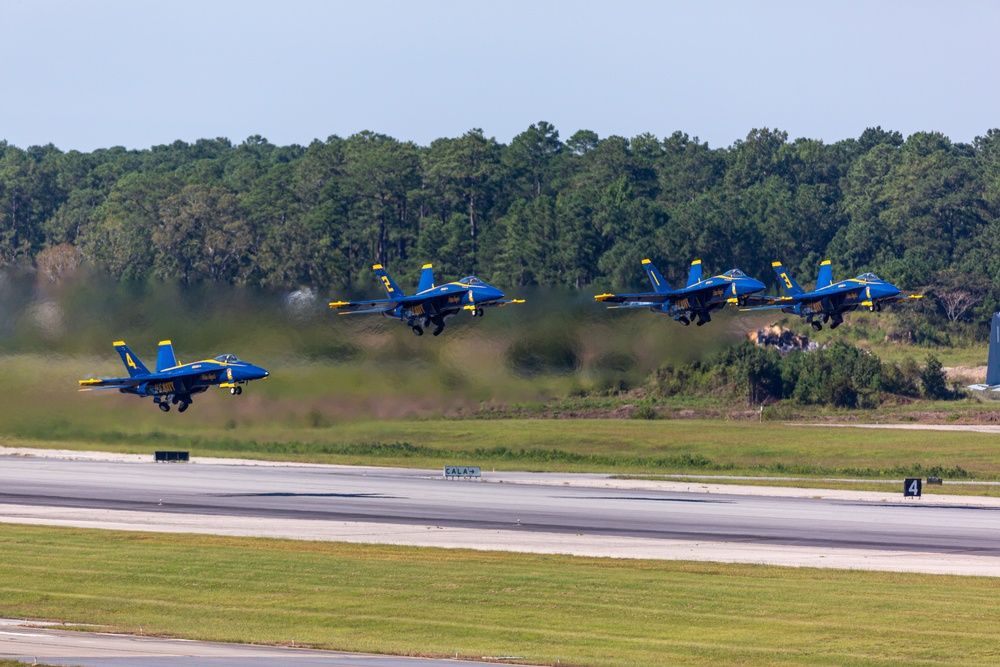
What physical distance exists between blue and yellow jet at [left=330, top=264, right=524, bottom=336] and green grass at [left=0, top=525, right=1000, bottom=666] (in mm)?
9552

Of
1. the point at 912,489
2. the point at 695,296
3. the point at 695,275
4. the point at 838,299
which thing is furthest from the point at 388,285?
the point at 912,489

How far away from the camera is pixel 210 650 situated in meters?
39.6

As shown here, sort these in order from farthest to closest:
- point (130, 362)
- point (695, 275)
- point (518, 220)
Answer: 1. point (518, 220)
2. point (130, 362)
3. point (695, 275)

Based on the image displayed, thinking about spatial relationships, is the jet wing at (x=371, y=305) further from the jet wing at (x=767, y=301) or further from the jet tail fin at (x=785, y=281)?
the jet tail fin at (x=785, y=281)

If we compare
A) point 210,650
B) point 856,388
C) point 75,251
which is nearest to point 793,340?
point 856,388

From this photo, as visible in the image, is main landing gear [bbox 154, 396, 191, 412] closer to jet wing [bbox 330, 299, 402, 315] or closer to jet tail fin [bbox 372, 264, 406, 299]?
jet wing [bbox 330, 299, 402, 315]

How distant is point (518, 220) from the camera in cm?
13412

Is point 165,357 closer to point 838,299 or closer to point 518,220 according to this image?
point 838,299

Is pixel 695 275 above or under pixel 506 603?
above

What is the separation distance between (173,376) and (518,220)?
6763 centimetres

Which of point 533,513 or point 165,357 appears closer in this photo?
point 165,357

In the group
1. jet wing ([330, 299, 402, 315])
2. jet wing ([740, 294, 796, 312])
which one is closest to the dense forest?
jet wing ([330, 299, 402, 315])

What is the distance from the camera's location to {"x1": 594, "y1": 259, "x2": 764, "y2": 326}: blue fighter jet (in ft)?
193

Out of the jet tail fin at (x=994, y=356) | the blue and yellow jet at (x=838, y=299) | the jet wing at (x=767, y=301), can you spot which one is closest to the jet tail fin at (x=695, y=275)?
the jet wing at (x=767, y=301)
